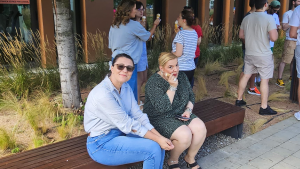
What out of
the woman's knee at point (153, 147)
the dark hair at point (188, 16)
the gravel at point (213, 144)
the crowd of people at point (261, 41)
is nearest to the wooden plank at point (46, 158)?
the woman's knee at point (153, 147)

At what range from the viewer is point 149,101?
3090mm

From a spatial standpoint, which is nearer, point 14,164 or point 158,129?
point 14,164

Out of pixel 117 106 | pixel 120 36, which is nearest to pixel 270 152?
pixel 117 106

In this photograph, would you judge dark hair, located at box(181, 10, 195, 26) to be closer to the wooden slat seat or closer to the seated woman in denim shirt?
the wooden slat seat

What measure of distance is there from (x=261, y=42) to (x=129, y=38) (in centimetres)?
207

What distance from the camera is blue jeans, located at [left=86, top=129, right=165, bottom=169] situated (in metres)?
2.46

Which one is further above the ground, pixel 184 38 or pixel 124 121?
pixel 184 38

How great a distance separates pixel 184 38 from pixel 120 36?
35.9 inches

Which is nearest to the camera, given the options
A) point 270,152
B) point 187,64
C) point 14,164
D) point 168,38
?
point 14,164

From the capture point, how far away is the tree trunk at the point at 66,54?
14.1ft

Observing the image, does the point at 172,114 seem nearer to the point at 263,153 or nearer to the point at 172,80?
the point at 172,80

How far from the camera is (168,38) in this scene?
7914 millimetres

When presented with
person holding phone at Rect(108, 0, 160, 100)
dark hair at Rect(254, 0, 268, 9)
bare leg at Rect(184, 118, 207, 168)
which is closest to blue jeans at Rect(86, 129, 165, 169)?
bare leg at Rect(184, 118, 207, 168)

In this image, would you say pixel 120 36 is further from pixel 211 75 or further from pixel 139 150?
pixel 211 75
